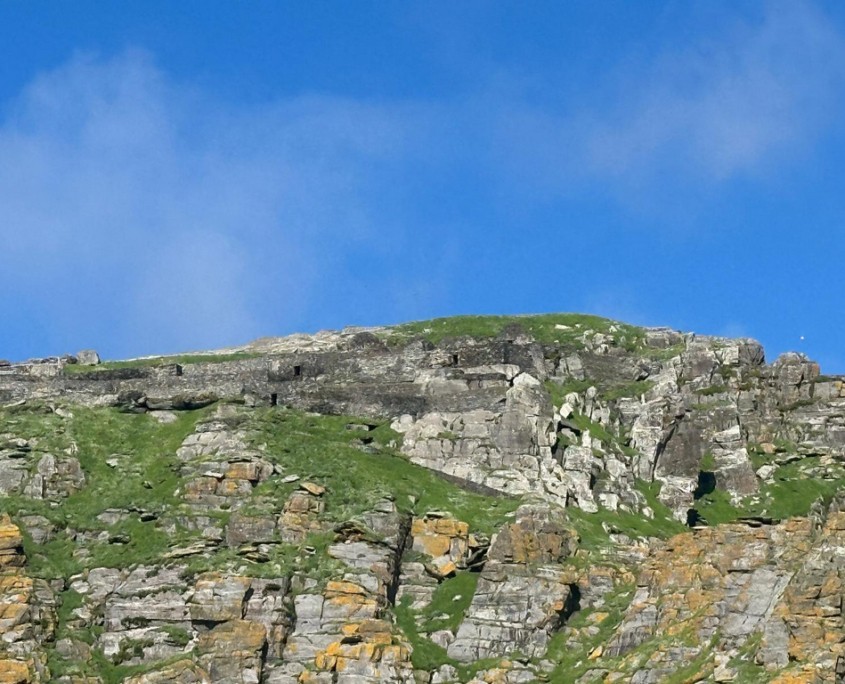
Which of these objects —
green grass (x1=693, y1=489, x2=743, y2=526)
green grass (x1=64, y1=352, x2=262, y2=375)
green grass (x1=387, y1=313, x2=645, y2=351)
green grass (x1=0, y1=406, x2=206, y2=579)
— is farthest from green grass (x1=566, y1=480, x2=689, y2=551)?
green grass (x1=64, y1=352, x2=262, y2=375)

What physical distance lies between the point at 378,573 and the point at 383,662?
277 inches

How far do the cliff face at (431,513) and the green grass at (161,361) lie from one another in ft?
2.48

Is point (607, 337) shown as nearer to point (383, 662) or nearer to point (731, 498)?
point (731, 498)

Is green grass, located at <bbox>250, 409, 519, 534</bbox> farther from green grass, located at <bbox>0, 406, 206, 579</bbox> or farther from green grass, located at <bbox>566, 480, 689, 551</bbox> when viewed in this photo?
green grass, located at <bbox>0, 406, 206, 579</bbox>

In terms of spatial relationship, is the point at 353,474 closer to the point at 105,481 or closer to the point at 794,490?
the point at 105,481

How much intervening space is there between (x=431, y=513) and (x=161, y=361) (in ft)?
122

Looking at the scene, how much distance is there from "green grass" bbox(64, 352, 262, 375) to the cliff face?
0.76 meters

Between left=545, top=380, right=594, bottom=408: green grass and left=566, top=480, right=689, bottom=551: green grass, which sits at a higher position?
left=545, top=380, right=594, bottom=408: green grass

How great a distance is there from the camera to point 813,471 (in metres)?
128

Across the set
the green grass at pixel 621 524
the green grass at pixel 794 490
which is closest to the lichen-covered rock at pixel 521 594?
the green grass at pixel 621 524

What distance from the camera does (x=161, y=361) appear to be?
14512 cm

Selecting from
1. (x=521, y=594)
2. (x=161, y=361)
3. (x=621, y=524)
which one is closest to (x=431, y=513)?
(x=521, y=594)

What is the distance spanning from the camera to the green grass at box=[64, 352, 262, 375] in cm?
14288

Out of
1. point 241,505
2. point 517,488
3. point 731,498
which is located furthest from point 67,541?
point 731,498
